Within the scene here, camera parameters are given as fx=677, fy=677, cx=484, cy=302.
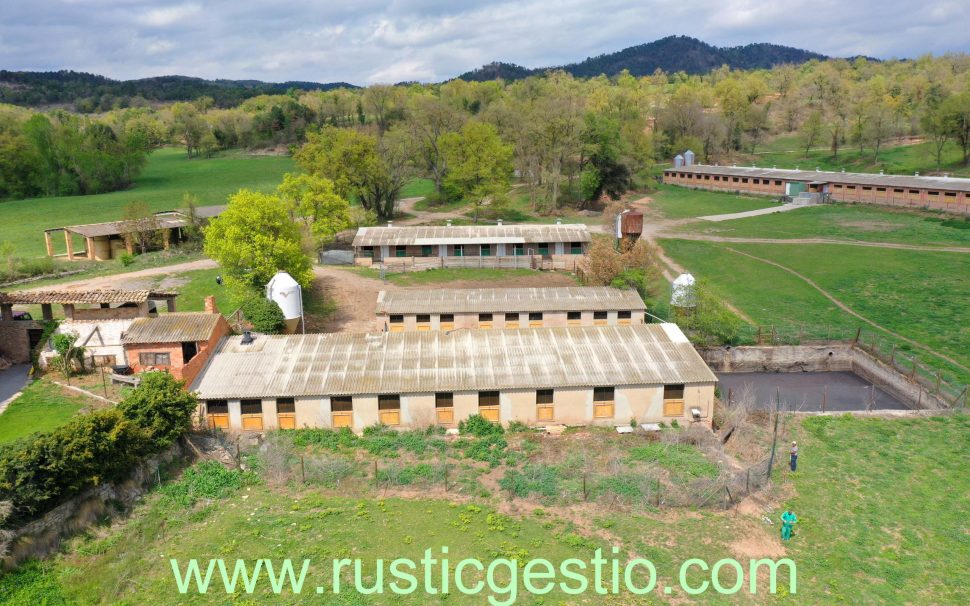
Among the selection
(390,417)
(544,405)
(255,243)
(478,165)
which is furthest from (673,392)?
(478,165)

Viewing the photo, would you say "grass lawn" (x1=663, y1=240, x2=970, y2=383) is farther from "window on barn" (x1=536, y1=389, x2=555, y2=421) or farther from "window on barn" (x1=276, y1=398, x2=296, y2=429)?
"window on barn" (x1=276, y1=398, x2=296, y2=429)

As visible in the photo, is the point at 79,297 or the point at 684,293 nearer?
the point at 79,297

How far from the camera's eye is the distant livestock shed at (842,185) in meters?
73.9

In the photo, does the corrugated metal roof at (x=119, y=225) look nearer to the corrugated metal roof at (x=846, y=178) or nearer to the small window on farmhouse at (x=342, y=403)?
the small window on farmhouse at (x=342, y=403)

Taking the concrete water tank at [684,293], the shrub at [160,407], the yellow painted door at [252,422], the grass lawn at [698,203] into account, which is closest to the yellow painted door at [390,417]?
the yellow painted door at [252,422]

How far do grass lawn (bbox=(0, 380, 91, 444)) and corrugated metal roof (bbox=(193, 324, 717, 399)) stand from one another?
18.1ft

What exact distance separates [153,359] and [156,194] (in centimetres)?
7586

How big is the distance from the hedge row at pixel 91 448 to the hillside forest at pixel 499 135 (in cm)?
4802

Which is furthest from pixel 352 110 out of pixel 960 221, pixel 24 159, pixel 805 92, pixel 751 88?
pixel 960 221

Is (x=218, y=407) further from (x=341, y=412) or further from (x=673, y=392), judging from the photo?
(x=673, y=392)

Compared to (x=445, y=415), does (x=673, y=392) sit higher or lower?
higher

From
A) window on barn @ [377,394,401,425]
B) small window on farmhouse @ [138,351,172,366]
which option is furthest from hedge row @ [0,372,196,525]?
window on barn @ [377,394,401,425]

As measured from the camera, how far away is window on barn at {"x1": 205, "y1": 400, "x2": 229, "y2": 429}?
30.2m

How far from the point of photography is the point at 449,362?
3241 cm
